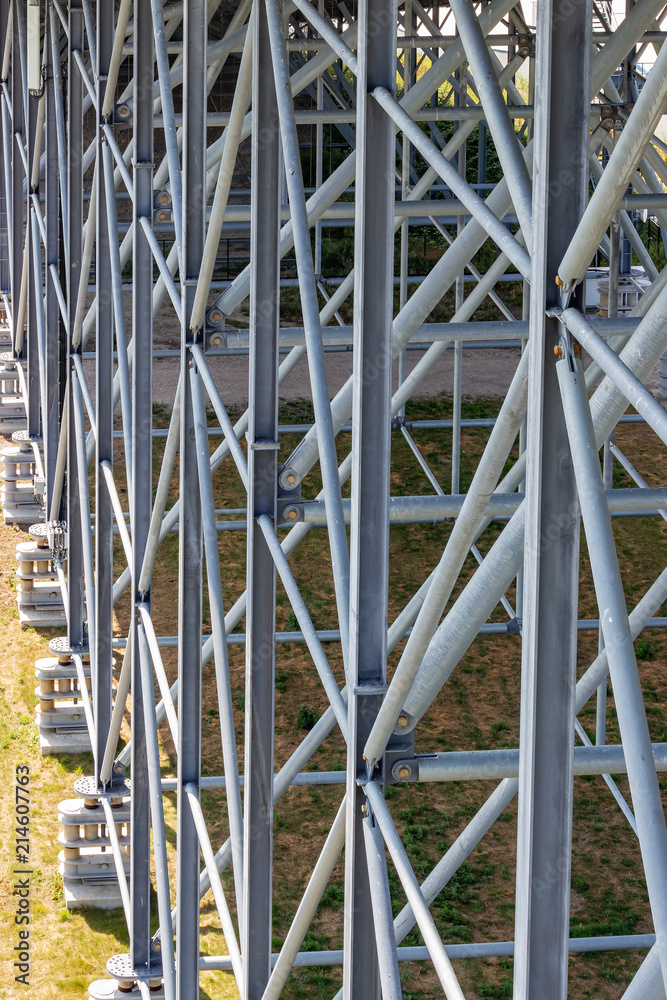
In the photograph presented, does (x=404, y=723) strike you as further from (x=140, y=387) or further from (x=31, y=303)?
(x=31, y=303)

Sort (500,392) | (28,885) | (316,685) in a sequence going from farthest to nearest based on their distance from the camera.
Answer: (500,392), (316,685), (28,885)

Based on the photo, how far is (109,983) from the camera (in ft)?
27.8

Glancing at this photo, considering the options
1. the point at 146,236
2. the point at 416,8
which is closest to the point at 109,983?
the point at 146,236

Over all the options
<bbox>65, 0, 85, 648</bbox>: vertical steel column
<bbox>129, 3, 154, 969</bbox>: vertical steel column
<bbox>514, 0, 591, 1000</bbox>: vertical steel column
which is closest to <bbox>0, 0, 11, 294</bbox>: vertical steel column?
<bbox>65, 0, 85, 648</bbox>: vertical steel column

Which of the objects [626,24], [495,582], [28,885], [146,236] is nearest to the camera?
[495,582]

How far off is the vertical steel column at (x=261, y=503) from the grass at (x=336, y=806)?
437cm

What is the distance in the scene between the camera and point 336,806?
1132cm

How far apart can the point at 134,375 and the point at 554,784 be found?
5294 millimetres

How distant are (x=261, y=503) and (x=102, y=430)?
14.3ft

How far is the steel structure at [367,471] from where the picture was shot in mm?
2287

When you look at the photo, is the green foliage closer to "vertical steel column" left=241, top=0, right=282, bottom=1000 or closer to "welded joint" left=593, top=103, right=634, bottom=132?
"welded joint" left=593, top=103, right=634, bottom=132

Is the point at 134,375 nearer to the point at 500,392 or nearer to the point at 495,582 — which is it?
the point at 495,582

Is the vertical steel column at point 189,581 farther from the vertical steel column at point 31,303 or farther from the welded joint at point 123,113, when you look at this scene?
the vertical steel column at point 31,303

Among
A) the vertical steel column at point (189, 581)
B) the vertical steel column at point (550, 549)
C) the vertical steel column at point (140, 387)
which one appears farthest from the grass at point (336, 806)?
the vertical steel column at point (550, 549)
